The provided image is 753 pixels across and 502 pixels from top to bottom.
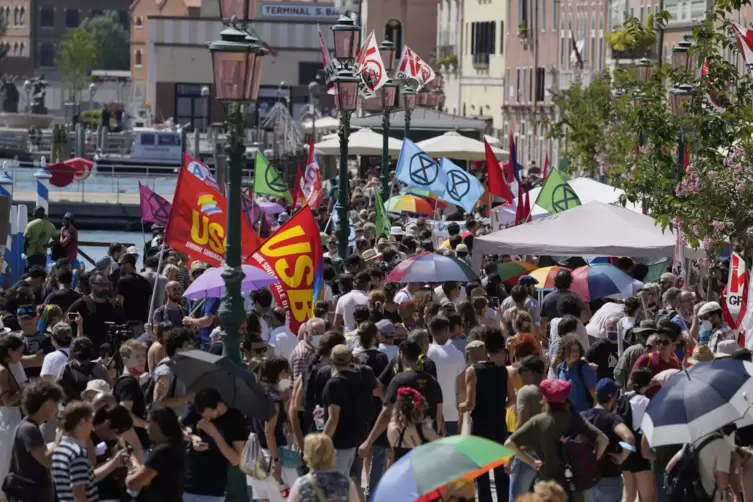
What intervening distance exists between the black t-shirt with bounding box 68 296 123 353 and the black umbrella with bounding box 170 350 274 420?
500 centimetres

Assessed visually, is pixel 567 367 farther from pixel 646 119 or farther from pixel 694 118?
pixel 646 119

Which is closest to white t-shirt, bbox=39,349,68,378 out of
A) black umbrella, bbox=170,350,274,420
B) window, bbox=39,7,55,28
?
black umbrella, bbox=170,350,274,420

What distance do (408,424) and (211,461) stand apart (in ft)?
3.90

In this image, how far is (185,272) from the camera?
19891 millimetres

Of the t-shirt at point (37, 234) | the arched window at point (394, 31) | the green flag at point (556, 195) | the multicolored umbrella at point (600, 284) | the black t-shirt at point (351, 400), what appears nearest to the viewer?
the black t-shirt at point (351, 400)

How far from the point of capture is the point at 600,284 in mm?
16859

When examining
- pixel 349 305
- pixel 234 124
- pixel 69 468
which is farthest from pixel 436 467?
pixel 349 305

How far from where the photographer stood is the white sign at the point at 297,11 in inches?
4968

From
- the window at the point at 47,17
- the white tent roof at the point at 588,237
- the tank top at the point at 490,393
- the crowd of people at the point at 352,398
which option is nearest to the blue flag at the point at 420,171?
the white tent roof at the point at 588,237

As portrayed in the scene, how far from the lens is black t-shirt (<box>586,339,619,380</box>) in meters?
13.8

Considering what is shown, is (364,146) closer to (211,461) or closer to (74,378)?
(74,378)

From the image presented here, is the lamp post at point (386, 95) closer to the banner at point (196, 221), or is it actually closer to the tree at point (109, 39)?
the banner at point (196, 221)

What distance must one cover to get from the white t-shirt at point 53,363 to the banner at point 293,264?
2419mm

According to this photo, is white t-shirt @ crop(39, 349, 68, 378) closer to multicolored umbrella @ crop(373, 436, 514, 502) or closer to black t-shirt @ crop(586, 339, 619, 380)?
black t-shirt @ crop(586, 339, 619, 380)
